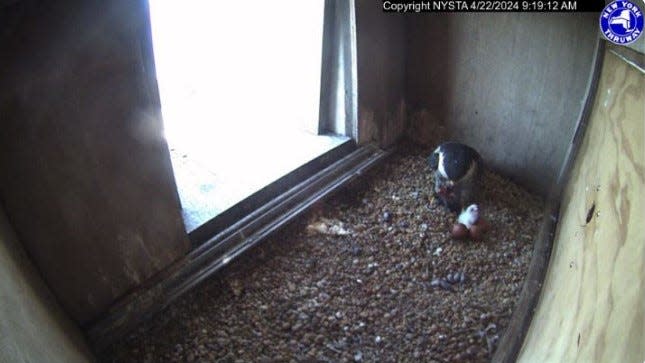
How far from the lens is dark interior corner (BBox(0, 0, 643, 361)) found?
1.05 m

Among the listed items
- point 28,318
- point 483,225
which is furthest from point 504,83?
point 28,318

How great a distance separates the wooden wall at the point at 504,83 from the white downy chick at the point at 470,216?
1.49 ft

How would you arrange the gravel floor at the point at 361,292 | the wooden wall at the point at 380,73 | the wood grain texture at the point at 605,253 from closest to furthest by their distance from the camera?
the wood grain texture at the point at 605,253 → the gravel floor at the point at 361,292 → the wooden wall at the point at 380,73

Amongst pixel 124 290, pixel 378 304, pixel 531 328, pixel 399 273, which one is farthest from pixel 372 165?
pixel 124 290

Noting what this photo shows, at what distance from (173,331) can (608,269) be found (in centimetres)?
124

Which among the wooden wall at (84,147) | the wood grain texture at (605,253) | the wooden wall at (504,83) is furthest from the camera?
the wooden wall at (504,83)

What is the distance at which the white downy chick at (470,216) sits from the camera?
182 centimetres

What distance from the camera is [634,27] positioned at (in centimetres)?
119

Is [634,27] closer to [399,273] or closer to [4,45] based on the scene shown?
[399,273]

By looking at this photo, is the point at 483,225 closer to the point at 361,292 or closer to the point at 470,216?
the point at 470,216

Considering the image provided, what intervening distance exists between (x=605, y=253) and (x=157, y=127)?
118 centimetres

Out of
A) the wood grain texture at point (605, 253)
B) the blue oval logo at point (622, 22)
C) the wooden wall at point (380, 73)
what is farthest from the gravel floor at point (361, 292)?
the blue oval logo at point (622, 22)

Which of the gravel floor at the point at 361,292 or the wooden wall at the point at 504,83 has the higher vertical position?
the wooden wall at the point at 504,83

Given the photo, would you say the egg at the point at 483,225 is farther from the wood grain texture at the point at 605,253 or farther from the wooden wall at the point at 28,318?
the wooden wall at the point at 28,318
